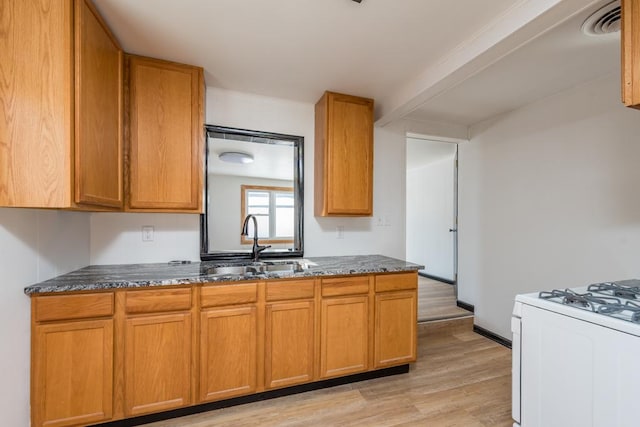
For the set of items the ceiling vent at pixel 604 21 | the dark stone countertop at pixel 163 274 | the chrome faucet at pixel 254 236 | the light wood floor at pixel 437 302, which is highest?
the ceiling vent at pixel 604 21

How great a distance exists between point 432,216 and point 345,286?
402cm

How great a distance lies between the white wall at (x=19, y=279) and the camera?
1317 mm

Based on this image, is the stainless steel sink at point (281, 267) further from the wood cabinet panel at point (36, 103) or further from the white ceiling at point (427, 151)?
the white ceiling at point (427, 151)

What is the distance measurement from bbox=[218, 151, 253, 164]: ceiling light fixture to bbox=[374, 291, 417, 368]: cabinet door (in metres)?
1.66

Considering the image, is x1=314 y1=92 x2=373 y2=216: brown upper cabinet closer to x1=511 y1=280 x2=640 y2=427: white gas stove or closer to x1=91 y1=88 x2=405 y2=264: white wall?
x1=91 y1=88 x2=405 y2=264: white wall

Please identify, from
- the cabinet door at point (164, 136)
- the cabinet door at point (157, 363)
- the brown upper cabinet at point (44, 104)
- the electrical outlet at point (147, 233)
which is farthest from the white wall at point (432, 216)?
the brown upper cabinet at point (44, 104)

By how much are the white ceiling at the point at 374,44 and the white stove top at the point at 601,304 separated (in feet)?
4.34

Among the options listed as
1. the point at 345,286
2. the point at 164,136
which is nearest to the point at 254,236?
the point at 345,286

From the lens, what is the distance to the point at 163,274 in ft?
6.01

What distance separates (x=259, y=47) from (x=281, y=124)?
0.83 metres

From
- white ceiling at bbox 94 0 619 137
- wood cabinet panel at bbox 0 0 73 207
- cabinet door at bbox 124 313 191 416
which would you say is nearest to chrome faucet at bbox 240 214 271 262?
cabinet door at bbox 124 313 191 416

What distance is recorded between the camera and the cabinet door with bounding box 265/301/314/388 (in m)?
1.94

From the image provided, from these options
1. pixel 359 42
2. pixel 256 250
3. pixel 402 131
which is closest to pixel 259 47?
pixel 359 42

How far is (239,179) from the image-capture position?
8.22ft
